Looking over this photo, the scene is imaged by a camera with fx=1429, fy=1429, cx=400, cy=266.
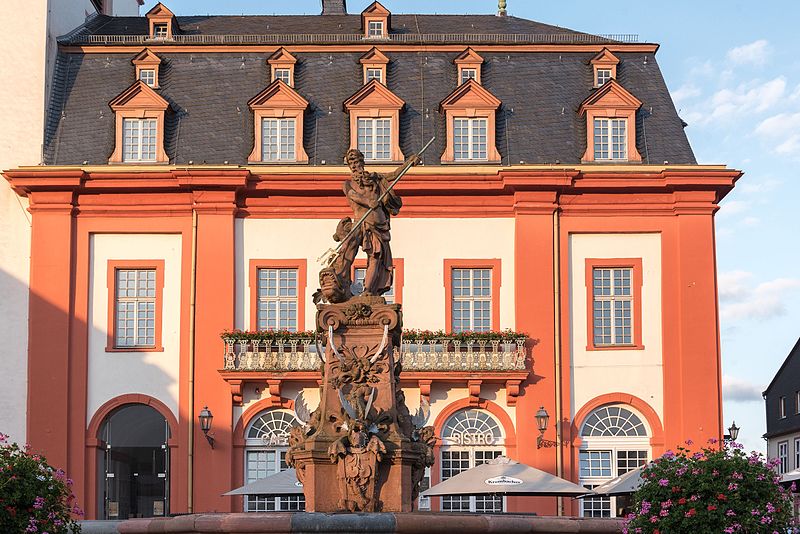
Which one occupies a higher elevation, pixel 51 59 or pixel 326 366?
pixel 51 59

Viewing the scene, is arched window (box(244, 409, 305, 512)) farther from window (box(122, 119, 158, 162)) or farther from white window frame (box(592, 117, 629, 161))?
white window frame (box(592, 117, 629, 161))

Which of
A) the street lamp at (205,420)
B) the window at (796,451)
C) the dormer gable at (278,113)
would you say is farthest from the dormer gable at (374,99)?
the window at (796,451)

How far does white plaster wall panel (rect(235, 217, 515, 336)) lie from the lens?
36.6 meters

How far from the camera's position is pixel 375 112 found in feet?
123

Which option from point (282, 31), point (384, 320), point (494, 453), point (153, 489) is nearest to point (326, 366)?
point (384, 320)

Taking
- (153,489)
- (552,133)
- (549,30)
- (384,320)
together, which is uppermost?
(549,30)

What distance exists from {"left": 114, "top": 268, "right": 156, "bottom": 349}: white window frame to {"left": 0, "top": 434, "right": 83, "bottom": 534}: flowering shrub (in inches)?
656

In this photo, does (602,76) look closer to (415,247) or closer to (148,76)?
(415,247)

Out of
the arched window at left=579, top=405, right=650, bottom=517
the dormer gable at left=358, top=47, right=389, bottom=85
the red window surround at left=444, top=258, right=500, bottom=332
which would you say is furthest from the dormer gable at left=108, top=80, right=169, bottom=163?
the arched window at left=579, top=405, right=650, bottom=517

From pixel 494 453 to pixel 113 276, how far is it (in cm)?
1070

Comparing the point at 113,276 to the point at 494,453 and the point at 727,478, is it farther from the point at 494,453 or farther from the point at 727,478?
the point at 727,478

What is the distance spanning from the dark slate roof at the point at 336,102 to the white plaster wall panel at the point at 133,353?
2.31 m

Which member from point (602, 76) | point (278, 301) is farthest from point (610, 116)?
point (278, 301)

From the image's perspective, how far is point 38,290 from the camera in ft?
119
